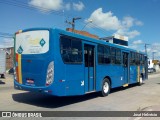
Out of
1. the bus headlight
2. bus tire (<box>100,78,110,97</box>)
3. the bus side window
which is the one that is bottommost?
bus tire (<box>100,78,110,97</box>)

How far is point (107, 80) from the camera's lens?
48.0 ft

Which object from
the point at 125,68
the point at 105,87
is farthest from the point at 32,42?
the point at 125,68

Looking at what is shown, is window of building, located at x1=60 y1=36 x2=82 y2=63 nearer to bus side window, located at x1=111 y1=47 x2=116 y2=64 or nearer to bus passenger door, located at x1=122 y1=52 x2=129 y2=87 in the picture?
bus side window, located at x1=111 y1=47 x2=116 y2=64

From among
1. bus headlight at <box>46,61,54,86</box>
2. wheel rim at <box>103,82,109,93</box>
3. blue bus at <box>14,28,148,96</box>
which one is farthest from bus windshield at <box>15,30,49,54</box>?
wheel rim at <box>103,82,109,93</box>

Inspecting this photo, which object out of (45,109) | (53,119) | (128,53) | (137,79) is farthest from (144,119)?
(137,79)

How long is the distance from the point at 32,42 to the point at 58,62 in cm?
161

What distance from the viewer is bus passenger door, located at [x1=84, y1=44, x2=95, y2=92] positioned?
1226 cm

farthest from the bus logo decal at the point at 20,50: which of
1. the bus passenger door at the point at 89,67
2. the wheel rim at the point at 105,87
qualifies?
the wheel rim at the point at 105,87

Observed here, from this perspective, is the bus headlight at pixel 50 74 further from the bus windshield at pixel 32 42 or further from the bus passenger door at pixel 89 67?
the bus passenger door at pixel 89 67

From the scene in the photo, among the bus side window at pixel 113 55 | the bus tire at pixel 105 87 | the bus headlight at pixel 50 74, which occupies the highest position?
the bus side window at pixel 113 55

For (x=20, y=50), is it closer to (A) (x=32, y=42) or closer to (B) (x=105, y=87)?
(A) (x=32, y=42)

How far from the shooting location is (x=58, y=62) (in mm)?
10039

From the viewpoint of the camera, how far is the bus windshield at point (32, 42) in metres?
10.2

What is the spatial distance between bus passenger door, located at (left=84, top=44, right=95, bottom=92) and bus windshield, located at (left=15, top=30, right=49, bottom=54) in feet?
8.72
